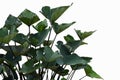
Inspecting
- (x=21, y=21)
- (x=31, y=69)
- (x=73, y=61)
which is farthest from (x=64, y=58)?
(x=21, y=21)

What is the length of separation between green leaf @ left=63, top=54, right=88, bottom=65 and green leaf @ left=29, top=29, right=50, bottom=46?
14cm

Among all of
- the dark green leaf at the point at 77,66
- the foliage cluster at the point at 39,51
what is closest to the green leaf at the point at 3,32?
the foliage cluster at the point at 39,51

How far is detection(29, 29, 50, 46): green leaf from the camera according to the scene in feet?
5.83

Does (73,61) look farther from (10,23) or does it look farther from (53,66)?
(10,23)

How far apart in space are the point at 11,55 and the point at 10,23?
193 millimetres

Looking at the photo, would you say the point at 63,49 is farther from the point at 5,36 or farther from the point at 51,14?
the point at 5,36

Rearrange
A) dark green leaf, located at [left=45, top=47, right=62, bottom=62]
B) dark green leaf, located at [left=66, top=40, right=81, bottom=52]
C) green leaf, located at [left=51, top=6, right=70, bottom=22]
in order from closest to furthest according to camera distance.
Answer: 1. dark green leaf, located at [left=45, top=47, right=62, bottom=62]
2. green leaf, located at [left=51, top=6, right=70, bottom=22]
3. dark green leaf, located at [left=66, top=40, right=81, bottom=52]

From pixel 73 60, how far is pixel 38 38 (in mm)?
210

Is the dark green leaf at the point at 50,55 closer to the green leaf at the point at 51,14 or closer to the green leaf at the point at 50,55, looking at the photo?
the green leaf at the point at 50,55

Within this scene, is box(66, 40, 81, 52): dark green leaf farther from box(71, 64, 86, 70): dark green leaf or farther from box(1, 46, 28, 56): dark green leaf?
box(1, 46, 28, 56): dark green leaf

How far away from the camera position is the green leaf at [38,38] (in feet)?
5.83

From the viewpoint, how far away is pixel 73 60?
1736 mm

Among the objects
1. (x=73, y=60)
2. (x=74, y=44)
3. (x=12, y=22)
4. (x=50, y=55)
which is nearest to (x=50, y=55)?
(x=50, y=55)

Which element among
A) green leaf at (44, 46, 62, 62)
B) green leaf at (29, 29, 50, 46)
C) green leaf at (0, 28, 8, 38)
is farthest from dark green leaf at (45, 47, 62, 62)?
green leaf at (0, 28, 8, 38)
